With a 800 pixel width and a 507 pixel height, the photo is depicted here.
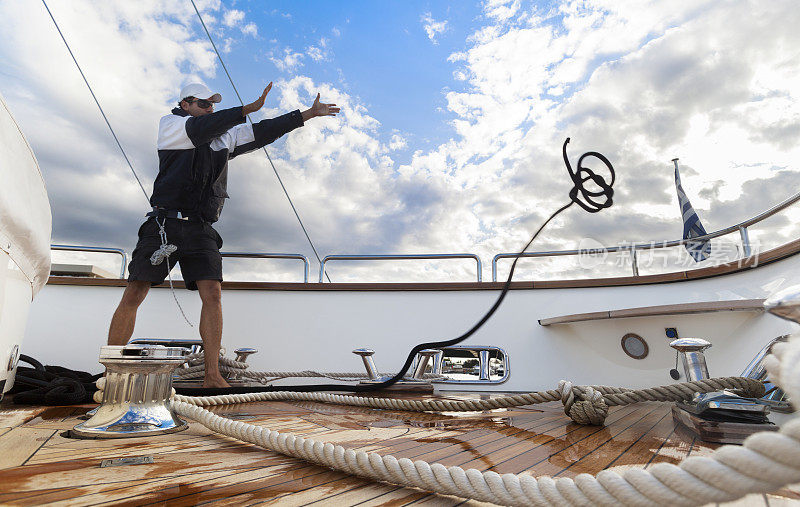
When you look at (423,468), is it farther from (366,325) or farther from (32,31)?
(32,31)

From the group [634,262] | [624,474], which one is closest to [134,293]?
[624,474]

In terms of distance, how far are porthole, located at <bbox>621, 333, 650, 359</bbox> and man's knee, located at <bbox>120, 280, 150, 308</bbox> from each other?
2496 mm

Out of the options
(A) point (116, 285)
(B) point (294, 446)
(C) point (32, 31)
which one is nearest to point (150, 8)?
(C) point (32, 31)

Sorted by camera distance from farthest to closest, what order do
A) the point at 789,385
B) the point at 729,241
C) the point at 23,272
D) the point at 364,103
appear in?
1. the point at 364,103
2. the point at 729,241
3. the point at 23,272
4. the point at 789,385

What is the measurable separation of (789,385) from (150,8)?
251 inches

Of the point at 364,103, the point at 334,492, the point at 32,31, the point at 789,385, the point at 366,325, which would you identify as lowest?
the point at 334,492

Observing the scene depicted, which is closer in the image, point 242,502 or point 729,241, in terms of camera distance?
point 242,502

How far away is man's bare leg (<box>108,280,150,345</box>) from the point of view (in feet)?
5.95

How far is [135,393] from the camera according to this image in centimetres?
83

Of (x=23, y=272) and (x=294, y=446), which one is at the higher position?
(x=23, y=272)

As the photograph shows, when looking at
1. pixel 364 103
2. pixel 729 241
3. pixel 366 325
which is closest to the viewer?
pixel 729 241

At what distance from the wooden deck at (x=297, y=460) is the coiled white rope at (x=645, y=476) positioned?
3 centimetres

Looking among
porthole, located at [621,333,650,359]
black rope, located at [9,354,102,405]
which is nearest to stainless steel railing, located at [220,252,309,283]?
black rope, located at [9,354,102,405]

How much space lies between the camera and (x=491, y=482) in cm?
45
